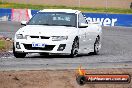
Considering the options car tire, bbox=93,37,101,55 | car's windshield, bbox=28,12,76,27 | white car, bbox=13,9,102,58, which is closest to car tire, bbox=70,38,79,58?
white car, bbox=13,9,102,58

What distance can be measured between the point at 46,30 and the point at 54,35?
1.07ft

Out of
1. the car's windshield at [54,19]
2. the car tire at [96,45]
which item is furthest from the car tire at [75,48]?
the car tire at [96,45]

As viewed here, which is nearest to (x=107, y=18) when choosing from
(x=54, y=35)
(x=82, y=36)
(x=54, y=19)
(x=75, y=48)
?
(x=82, y=36)

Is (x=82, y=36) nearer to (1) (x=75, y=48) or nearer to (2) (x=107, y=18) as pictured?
(1) (x=75, y=48)

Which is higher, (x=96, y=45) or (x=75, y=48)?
(x=75, y=48)

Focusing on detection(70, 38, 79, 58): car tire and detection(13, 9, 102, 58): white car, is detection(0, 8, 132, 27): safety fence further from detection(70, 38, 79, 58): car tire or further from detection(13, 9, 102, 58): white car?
detection(70, 38, 79, 58): car tire

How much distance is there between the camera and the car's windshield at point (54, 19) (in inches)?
702

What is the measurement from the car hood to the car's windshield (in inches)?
18.0

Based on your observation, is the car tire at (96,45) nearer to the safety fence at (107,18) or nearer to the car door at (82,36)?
the car door at (82,36)

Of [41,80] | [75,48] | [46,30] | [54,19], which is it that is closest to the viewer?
[41,80]

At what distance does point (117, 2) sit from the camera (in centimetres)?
6794

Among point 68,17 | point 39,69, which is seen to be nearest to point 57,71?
point 39,69

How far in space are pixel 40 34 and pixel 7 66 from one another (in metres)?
3.18

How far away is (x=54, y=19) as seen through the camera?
59.0ft
